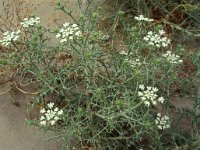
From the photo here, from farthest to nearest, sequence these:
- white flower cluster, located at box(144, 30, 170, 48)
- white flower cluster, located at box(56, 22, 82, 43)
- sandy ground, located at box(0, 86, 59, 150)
Result: sandy ground, located at box(0, 86, 59, 150), white flower cluster, located at box(144, 30, 170, 48), white flower cluster, located at box(56, 22, 82, 43)

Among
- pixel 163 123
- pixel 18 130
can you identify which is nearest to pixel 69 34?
pixel 163 123

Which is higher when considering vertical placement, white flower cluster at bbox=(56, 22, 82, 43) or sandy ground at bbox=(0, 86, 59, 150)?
white flower cluster at bbox=(56, 22, 82, 43)

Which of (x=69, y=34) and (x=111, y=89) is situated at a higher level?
(x=69, y=34)

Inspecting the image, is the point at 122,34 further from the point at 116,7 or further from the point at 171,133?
the point at 171,133

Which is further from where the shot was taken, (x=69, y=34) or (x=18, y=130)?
(x=18, y=130)

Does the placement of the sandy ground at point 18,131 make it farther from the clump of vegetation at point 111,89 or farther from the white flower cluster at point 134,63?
the white flower cluster at point 134,63

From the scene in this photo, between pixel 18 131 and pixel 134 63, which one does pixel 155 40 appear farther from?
pixel 18 131

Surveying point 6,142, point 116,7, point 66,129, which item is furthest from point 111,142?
point 116,7

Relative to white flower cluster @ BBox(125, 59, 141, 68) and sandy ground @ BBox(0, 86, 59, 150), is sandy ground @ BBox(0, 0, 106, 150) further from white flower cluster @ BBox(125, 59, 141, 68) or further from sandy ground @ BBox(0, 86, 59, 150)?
white flower cluster @ BBox(125, 59, 141, 68)

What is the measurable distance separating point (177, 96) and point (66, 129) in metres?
0.93

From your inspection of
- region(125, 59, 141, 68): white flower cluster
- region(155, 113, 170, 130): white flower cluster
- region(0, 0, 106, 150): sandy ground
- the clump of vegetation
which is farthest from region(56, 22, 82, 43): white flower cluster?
region(0, 0, 106, 150): sandy ground

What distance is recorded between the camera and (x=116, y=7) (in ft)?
12.9

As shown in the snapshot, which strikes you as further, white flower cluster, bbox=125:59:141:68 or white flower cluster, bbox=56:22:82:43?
white flower cluster, bbox=125:59:141:68

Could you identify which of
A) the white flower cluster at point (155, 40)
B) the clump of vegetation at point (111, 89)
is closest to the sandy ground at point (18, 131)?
the clump of vegetation at point (111, 89)
